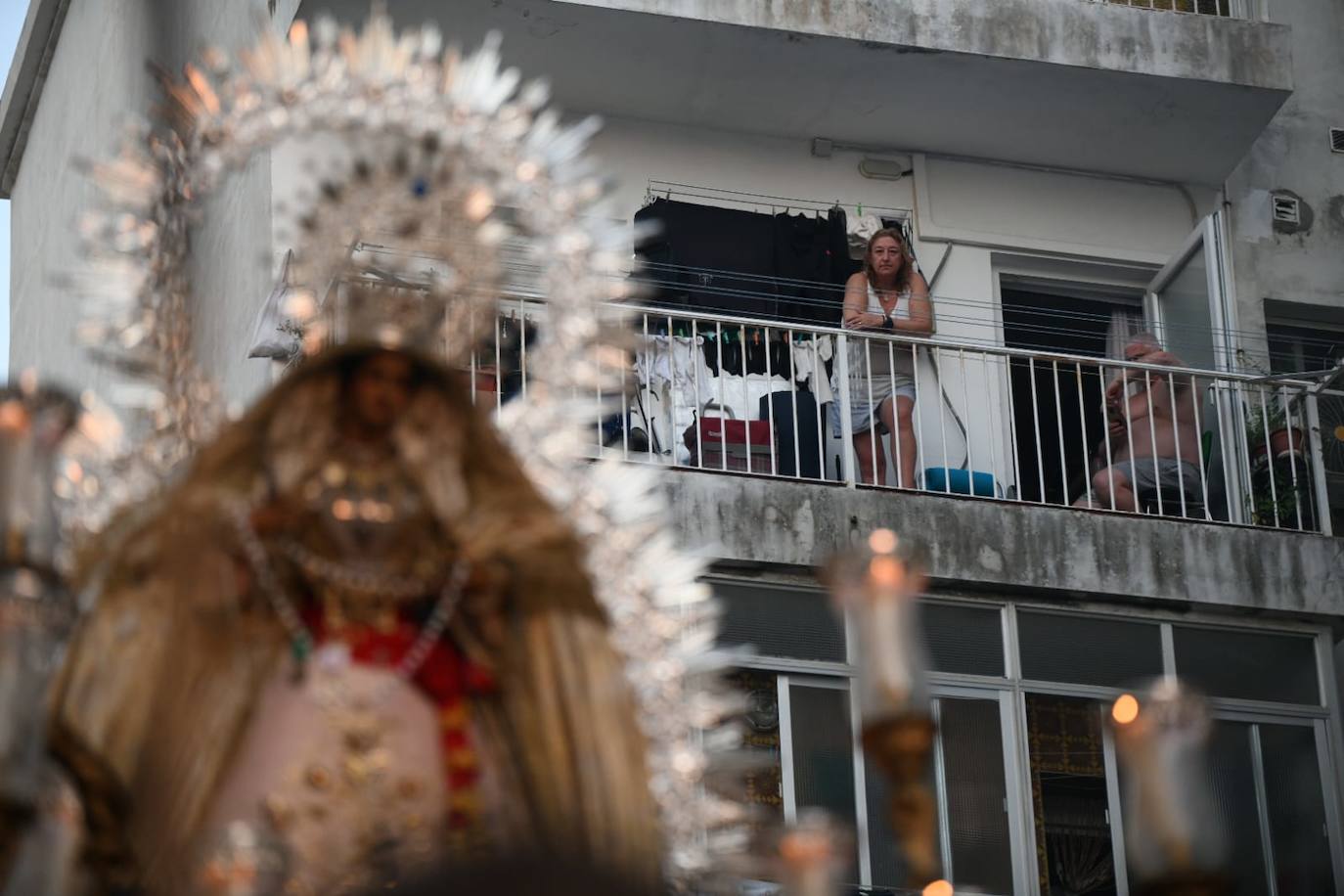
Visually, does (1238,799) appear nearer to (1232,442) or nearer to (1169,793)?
(1232,442)

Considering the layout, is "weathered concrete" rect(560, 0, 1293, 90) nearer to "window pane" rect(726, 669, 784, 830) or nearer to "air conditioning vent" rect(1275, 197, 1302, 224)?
"air conditioning vent" rect(1275, 197, 1302, 224)

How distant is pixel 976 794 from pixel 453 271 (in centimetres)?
697

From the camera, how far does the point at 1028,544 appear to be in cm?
1405

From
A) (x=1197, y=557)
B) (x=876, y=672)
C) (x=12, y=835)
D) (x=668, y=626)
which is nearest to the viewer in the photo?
(x=12, y=835)

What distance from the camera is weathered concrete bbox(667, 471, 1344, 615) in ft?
44.6

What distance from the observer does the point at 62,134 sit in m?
18.4

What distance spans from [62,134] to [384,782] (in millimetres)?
13083

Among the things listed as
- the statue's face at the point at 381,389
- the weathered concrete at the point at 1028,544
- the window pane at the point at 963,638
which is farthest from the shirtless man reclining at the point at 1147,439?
the statue's face at the point at 381,389

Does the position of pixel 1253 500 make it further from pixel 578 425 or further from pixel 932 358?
pixel 578 425

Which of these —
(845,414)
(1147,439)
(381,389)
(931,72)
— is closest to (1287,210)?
(1147,439)

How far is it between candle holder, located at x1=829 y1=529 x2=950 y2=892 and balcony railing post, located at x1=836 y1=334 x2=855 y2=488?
8108 mm

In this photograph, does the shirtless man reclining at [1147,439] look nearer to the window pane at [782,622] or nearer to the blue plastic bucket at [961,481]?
the blue plastic bucket at [961,481]

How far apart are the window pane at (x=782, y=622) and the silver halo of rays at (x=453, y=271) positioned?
606cm

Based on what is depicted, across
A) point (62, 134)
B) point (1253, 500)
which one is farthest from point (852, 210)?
point (62, 134)
